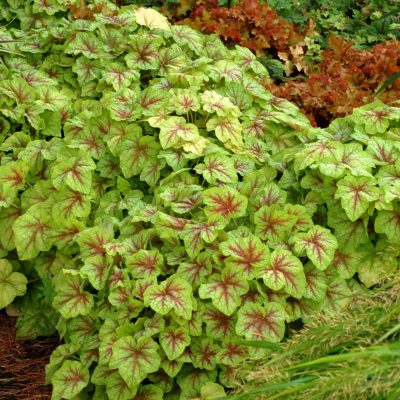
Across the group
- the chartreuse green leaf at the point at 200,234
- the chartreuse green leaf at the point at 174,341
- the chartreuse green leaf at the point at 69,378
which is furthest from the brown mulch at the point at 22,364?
the chartreuse green leaf at the point at 200,234

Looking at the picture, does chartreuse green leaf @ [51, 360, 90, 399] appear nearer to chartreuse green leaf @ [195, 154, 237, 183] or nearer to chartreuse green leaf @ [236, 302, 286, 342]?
chartreuse green leaf @ [236, 302, 286, 342]

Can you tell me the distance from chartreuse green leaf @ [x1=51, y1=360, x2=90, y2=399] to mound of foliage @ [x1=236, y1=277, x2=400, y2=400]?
0.83 metres

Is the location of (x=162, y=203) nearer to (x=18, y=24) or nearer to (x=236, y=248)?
(x=236, y=248)

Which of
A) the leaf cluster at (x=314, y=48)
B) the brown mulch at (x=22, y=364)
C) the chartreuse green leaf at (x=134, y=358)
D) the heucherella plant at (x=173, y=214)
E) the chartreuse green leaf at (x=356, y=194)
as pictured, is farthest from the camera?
the leaf cluster at (x=314, y=48)

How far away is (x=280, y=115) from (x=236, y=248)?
1.02 metres

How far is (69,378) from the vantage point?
9.85 ft

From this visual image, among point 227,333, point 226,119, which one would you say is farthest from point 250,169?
point 227,333

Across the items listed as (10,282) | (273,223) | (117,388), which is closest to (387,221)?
(273,223)

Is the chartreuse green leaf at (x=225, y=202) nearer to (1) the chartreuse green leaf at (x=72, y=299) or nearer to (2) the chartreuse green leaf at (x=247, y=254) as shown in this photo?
(2) the chartreuse green leaf at (x=247, y=254)

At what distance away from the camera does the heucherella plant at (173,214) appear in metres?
2.91

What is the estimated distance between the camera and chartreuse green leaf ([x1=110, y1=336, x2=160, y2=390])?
280cm

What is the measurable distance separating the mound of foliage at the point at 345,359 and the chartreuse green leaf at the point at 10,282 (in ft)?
4.56

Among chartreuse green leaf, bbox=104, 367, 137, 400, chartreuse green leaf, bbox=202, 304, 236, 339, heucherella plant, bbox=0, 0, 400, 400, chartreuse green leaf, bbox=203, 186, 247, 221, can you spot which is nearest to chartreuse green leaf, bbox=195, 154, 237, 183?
heucherella plant, bbox=0, 0, 400, 400

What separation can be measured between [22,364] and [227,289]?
1.12 meters
